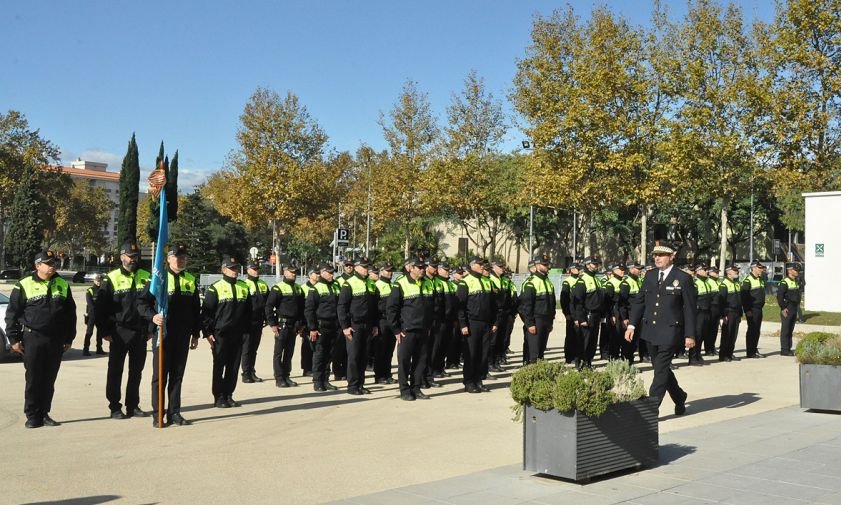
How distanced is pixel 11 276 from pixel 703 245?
5429 cm

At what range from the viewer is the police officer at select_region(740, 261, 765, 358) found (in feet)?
Answer: 63.2

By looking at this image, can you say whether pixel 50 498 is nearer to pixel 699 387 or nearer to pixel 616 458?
pixel 616 458

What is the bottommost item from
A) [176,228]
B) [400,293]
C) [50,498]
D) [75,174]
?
[50,498]

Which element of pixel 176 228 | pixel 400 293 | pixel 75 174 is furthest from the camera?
pixel 75 174

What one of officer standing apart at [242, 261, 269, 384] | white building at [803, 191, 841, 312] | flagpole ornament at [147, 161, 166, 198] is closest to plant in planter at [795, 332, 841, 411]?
officer standing apart at [242, 261, 269, 384]

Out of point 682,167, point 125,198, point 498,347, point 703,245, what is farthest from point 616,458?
point 125,198

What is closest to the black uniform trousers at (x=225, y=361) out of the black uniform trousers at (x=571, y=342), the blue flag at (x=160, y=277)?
the blue flag at (x=160, y=277)

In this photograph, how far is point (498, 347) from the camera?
1630 cm

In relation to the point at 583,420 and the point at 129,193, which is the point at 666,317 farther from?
the point at 129,193

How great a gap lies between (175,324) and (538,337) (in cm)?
638

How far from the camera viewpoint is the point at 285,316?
13781 mm

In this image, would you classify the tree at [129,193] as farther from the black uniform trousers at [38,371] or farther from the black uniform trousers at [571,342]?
the black uniform trousers at [38,371]

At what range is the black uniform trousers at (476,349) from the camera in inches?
501

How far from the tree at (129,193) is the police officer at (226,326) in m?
60.9
